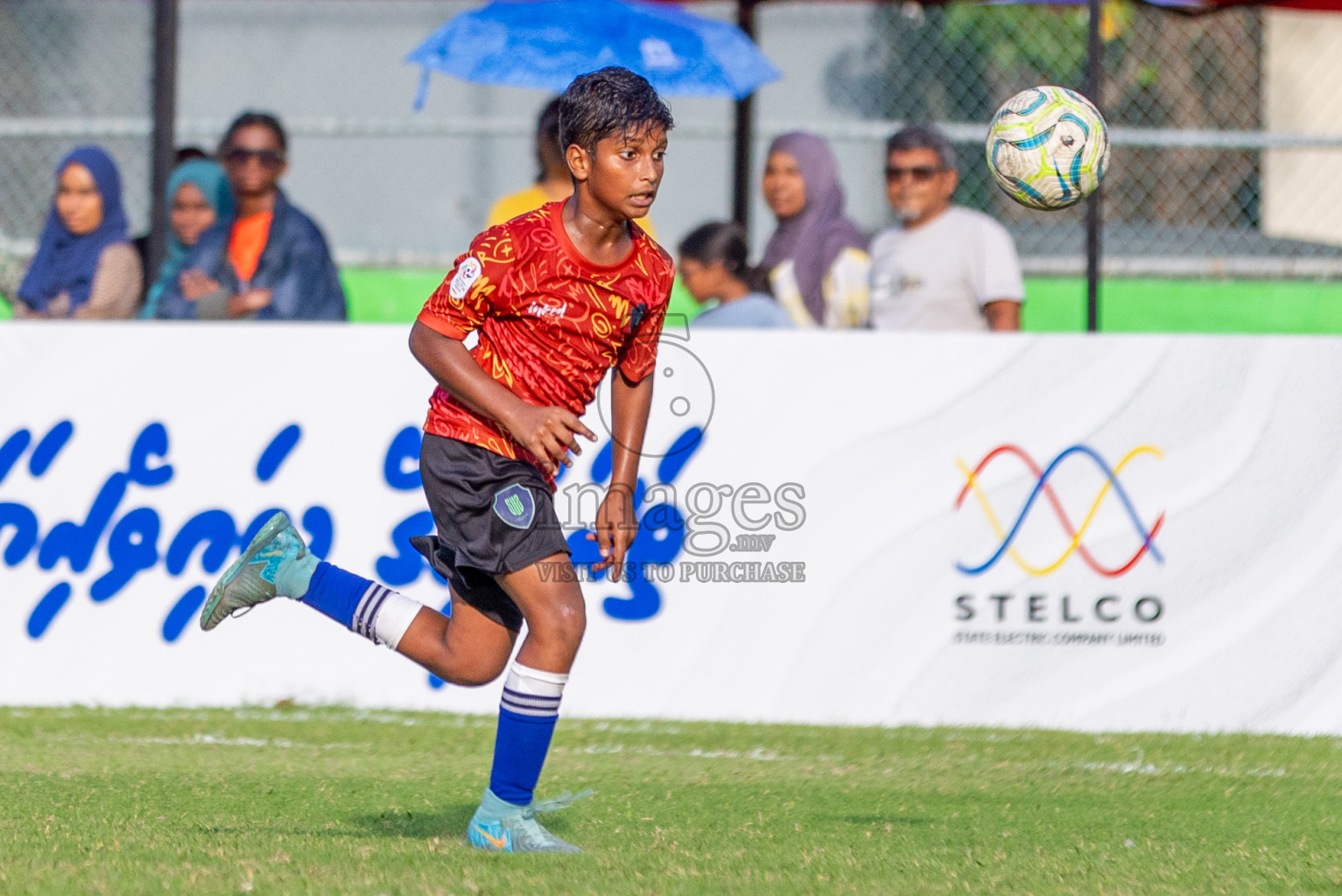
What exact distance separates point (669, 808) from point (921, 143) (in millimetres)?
4065

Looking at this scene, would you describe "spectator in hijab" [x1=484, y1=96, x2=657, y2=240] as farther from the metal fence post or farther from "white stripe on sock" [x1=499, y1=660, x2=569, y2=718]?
"white stripe on sock" [x1=499, y1=660, x2=569, y2=718]

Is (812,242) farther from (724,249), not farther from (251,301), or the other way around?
(251,301)

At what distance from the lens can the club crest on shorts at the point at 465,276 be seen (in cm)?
420

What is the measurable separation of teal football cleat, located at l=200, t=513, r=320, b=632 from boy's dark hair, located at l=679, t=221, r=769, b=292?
Answer: 3.41m

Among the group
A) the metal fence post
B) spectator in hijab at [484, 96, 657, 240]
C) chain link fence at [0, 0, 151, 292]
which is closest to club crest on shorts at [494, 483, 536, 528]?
spectator in hijab at [484, 96, 657, 240]

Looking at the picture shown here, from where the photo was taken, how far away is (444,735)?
6.16 m

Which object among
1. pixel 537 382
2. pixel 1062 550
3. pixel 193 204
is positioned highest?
pixel 193 204

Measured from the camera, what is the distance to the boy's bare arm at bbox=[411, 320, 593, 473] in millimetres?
4012

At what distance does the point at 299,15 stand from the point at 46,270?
19.5ft

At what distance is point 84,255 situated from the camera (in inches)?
326

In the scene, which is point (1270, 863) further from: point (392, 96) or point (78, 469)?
point (392, 96)

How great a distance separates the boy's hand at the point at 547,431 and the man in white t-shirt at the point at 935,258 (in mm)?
4045

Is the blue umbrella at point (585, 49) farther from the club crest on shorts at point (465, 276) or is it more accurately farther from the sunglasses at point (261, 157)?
the club crest on shorts at point (465, 276)

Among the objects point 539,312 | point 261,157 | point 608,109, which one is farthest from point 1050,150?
point 261,157
